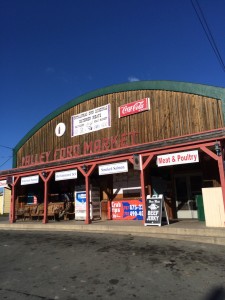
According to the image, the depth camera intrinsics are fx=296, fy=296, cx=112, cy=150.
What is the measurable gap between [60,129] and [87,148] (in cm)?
297

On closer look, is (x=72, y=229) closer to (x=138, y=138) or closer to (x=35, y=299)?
(x=138, y=138)

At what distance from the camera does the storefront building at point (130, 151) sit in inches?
484

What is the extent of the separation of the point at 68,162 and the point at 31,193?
7.06 m

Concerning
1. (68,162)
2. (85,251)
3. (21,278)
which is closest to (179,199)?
(68,162)

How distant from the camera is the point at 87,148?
17.7 meters

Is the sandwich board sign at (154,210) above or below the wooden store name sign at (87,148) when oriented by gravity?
below

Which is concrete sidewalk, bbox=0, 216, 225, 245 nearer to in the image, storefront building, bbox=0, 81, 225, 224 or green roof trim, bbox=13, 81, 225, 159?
storefront building, bbox=0, 81, 225, 224

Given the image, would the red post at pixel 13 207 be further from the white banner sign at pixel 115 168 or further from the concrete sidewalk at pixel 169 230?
the white banner sign at pixel 115 168

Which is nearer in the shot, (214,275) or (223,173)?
(214,275)

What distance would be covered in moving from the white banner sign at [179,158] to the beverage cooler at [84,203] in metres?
5.66

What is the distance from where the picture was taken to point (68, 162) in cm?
1546

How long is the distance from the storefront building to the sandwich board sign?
0.46 metres

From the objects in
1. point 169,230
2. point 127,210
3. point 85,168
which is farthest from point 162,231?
point 85,168

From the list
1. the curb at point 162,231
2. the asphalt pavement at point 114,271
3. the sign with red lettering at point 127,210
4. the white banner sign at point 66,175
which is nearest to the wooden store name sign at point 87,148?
the white banner sign at point 66,175
